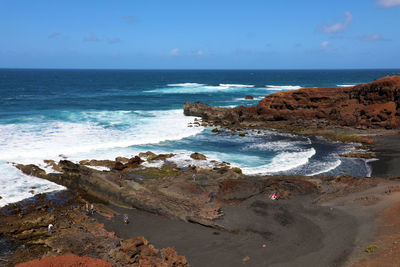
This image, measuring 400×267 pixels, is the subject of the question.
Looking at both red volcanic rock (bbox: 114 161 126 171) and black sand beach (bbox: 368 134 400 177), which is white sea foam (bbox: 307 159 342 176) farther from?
red volcanic rock (bbox: 114 161 126 171)

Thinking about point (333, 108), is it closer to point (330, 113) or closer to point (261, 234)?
point (330, 113)

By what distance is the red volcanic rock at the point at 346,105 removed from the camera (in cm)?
4838

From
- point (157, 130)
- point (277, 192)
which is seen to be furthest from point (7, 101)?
point (277, 192)

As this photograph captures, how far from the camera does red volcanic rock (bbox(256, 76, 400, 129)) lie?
48.4 meters

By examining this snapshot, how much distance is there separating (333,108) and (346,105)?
2.29m

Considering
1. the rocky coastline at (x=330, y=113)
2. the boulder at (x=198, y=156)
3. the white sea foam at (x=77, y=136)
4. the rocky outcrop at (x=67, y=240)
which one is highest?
the rocky coastline at (x=330, y=113)

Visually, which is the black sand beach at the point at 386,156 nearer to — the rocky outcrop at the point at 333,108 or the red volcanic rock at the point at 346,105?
the red volcanic rock at the point at 346,105

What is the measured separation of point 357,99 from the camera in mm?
53219

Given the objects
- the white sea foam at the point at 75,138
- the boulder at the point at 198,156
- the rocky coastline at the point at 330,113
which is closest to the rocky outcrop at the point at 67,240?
the white sea foam at the point at 75,138

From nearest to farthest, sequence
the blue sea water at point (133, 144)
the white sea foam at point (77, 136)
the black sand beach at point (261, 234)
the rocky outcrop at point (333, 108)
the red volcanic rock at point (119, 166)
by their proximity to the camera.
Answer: the black sand beach at point (261, 234)
the red volcanic rock at point (119, 166)
the blue sea water at point (133, 144)
the white sea foam at point (77, 136)
the rocky outcrop at point (333, 108)

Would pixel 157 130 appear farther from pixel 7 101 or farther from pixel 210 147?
pixel 7 101

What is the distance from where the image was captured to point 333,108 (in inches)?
2109

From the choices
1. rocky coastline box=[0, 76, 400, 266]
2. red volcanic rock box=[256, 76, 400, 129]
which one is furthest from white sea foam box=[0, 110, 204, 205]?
red volcanic rock box=[256, 76, 400, 129]

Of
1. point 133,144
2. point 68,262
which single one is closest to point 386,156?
point 133,144
